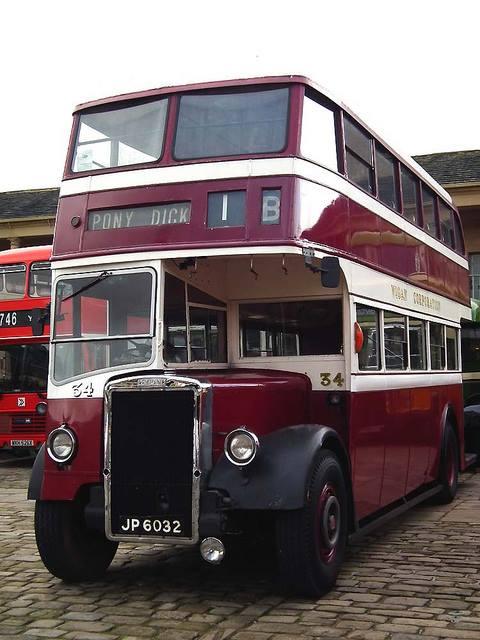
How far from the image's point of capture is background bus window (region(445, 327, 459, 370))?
12.4 meters

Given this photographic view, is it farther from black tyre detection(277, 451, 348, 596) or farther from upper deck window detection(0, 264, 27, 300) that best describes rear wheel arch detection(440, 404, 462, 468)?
upper deck window detection(0, 264, 27, 300)

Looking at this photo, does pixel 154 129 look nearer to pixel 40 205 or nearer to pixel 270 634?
pixel 270 634

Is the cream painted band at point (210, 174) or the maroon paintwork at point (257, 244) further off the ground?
the cream painted band at point (210, 174)

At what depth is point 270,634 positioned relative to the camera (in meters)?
5.74

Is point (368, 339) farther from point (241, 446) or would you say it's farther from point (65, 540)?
point (65, 540)

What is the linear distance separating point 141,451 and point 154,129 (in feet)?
8.58

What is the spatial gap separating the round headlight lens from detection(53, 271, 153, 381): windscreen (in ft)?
3.30

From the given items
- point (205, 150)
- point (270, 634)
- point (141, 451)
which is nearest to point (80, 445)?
point (141, 451)

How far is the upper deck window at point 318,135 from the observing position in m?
7.39

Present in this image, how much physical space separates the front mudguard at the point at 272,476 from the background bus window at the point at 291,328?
1578mm

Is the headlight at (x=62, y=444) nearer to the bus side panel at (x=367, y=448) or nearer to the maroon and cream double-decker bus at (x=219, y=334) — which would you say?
the maroon and cream double-decker bus at (x=219, y=334)

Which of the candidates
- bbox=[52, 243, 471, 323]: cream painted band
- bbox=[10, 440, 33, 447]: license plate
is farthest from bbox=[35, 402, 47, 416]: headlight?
bbox=[52, 243, 471, 323]: cream painted band

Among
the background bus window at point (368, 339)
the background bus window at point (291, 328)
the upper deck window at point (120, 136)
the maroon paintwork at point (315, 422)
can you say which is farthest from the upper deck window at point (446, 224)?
the upper deck window at point (120, 136)

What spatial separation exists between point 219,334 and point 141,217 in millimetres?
1452
